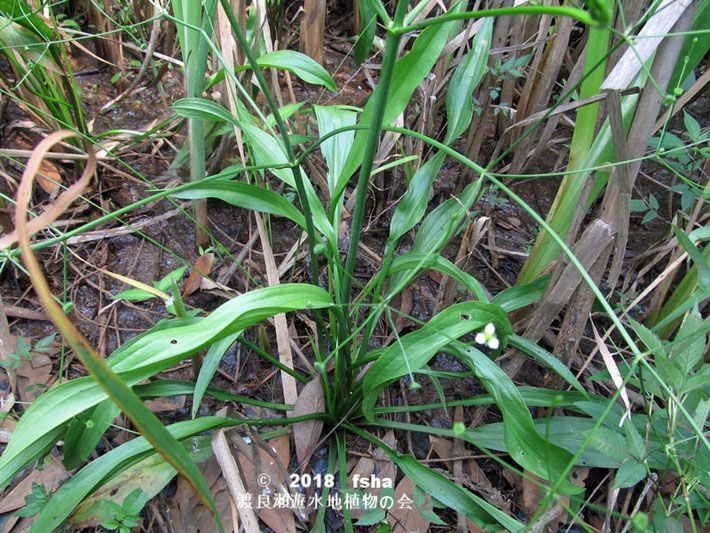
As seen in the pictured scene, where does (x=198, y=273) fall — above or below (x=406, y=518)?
above

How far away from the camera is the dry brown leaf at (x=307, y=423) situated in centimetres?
94

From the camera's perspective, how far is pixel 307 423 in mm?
950

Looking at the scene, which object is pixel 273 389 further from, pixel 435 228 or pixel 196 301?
pixel 435 228

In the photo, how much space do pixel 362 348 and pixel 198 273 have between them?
39 centimetres

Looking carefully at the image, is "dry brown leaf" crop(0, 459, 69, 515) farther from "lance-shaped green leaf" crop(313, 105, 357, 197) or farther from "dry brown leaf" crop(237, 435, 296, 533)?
"lance-shaped green leaf" crop(313, 105, 357, 197)

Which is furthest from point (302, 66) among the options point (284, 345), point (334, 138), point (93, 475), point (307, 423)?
point (93, 475)

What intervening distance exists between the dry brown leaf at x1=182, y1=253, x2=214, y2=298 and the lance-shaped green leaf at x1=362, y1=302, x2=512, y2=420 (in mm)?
464

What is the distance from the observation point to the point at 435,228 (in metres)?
0.96

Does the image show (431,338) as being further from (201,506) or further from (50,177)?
(50,177)

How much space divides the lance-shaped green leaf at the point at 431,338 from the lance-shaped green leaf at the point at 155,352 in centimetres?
14

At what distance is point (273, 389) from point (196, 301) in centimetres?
26

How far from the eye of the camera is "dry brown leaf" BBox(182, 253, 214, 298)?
1068 mm

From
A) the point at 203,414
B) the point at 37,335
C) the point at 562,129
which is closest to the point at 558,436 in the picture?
the point at 203,414

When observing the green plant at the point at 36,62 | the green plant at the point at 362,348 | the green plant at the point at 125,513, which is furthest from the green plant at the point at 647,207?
the green plant at the point at 36,62
